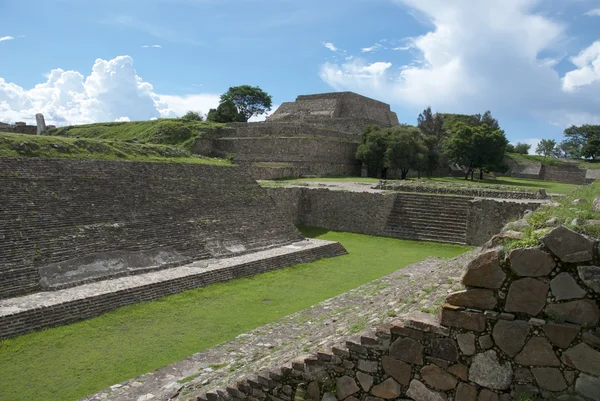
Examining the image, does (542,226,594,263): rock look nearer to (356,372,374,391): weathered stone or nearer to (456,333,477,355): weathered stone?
(456,333,477,355): weathered stone

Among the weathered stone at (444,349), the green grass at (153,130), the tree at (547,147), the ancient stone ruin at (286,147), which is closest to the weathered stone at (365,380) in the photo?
the weathered stone at (444,349)

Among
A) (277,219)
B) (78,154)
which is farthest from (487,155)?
(78,154)

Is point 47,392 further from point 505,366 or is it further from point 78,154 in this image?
point 78,154

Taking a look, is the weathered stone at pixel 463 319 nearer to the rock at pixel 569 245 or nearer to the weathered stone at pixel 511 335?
the weathered stone at pixel 511 335

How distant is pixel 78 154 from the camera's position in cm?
1192

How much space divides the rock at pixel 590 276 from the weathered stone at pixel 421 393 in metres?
1.36

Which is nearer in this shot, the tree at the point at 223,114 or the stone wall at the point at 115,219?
the stone wall at the point at 115,219

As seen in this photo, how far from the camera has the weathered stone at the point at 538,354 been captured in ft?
10.5

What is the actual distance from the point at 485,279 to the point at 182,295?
6.81 m

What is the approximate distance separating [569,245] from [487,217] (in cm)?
1312

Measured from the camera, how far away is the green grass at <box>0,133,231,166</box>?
10867 millimetres

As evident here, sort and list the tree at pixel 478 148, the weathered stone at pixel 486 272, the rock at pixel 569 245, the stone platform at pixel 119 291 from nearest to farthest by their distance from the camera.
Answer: the rock at pixel 569 245
the weathered stone at pixel 486 272
the stone platform at pixel 119 291
the tree at pixel 478 148

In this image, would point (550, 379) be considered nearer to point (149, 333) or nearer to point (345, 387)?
point (345, 387)

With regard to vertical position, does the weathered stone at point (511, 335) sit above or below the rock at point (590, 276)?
below
